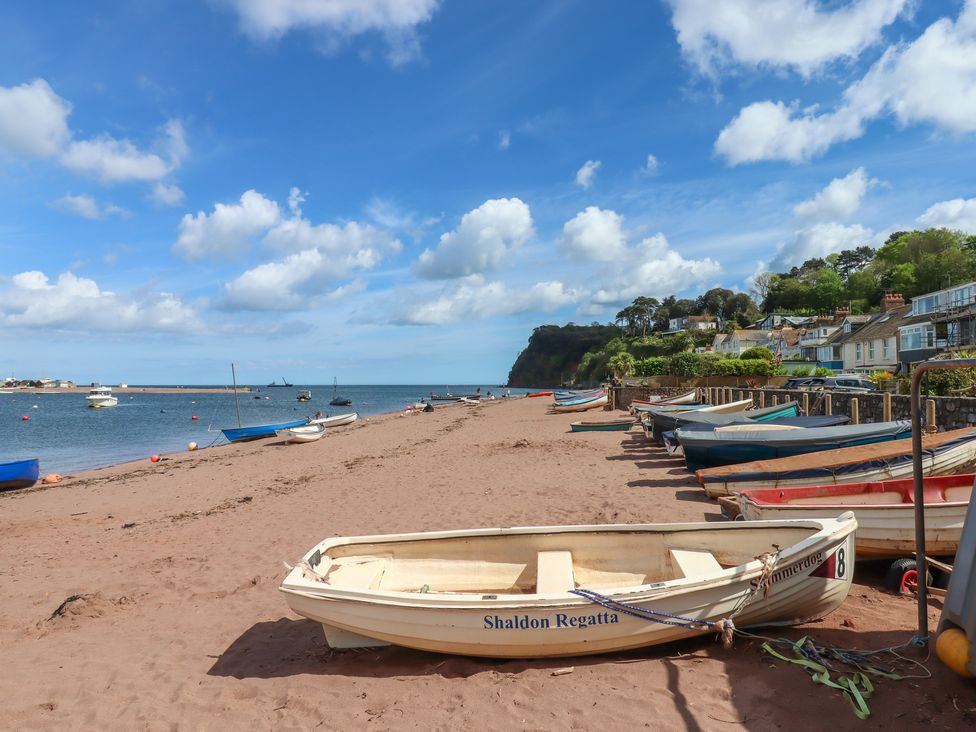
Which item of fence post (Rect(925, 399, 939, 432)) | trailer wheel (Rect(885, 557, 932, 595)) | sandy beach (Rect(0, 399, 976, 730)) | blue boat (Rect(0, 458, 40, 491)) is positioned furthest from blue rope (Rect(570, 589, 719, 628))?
blue boat (Rect(0, 458, 40, 491))

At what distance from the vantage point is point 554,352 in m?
160

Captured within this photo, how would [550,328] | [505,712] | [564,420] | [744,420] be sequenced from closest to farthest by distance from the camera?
[505,712], [744,420], [564,420], [550,328]

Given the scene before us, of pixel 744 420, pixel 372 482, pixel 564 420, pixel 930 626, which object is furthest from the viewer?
pixel 564 420

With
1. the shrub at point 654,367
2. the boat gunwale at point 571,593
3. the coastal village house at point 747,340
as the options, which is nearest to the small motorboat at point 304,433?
the boat gunwale at point 571,593

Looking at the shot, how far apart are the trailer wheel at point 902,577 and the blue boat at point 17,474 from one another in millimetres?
22705

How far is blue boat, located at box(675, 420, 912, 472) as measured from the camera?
11.0 m

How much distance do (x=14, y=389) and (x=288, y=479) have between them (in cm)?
21409

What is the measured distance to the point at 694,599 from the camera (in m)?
4.71

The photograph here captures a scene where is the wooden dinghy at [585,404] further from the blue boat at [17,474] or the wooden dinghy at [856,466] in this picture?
the wooden dinghy at [856,466]

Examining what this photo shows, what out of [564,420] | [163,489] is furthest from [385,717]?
[564,420]

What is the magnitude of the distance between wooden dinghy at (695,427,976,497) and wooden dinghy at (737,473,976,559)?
3.30ft

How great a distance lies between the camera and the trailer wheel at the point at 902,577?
5.90 meters

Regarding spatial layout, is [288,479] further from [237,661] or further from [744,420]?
[744,420]

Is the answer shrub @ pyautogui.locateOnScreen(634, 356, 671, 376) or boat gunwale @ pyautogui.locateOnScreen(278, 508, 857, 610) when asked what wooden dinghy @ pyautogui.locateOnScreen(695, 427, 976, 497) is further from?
shrub @ pyautogui.locateOnScreen(634, 356, 671, 376)
